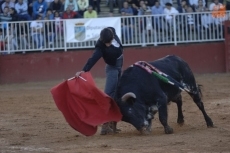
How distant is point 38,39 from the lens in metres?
20.8

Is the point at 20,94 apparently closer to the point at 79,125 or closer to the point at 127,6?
the point at 127,6

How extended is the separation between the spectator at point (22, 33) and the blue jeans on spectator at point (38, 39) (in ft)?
0.85

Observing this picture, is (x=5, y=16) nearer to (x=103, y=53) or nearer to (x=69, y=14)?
(x=69, y=14)

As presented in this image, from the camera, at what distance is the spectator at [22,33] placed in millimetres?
20656

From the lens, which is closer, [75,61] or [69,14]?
[75,61]

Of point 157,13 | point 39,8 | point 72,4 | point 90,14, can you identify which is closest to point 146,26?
point 157,13

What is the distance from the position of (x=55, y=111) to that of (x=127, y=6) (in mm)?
8083

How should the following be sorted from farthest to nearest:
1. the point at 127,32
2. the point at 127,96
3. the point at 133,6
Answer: the point at 133,6 → the point at 127,32 → the point at 127,96

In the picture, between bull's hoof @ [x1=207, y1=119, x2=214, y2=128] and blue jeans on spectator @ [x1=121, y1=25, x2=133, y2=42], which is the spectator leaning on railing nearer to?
blue jeans on spectator @ [x1=121, y1=25, x2=133, y2=42]

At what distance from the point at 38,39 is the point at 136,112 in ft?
35.7

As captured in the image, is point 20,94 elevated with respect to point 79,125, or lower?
lower

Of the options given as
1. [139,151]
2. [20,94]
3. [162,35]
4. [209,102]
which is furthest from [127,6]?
[139,151]

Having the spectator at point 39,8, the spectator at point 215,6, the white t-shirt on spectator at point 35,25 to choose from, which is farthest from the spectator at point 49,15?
the spectator at point 215,6

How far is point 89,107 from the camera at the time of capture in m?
10.7
